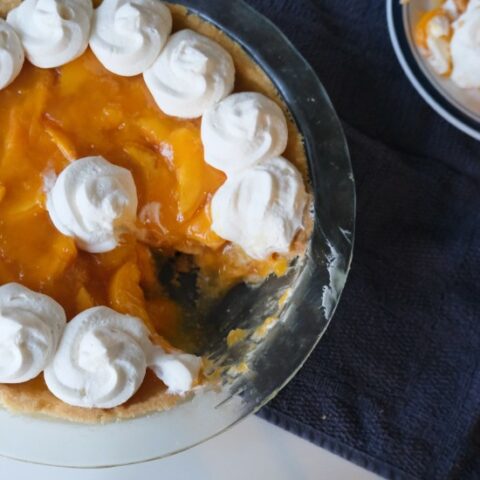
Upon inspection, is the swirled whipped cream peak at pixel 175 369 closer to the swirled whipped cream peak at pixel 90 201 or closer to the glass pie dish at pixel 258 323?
the glass pie dish at pixel 258 323

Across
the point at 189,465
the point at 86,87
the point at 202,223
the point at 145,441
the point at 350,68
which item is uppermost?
the point at 350,68

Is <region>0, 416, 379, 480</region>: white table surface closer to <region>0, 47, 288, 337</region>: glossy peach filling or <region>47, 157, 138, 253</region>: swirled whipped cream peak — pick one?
<region>0, 47, 288, 337</region>: glossy peach filling

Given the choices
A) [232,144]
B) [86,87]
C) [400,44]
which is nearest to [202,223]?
[232,144]

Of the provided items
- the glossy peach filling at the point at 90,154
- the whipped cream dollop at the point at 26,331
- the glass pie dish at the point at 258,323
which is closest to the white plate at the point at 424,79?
the glass pie dish at the point at 258,323

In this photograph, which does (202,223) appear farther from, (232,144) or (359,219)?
(359,219)

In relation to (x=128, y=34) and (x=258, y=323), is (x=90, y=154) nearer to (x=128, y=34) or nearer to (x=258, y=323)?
(x=128, y=34)

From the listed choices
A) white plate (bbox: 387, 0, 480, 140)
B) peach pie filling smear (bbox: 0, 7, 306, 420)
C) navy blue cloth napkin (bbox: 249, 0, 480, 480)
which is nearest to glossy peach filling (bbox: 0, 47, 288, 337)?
peach pie filling smear (bbox: 0, 7, 306, 420)
